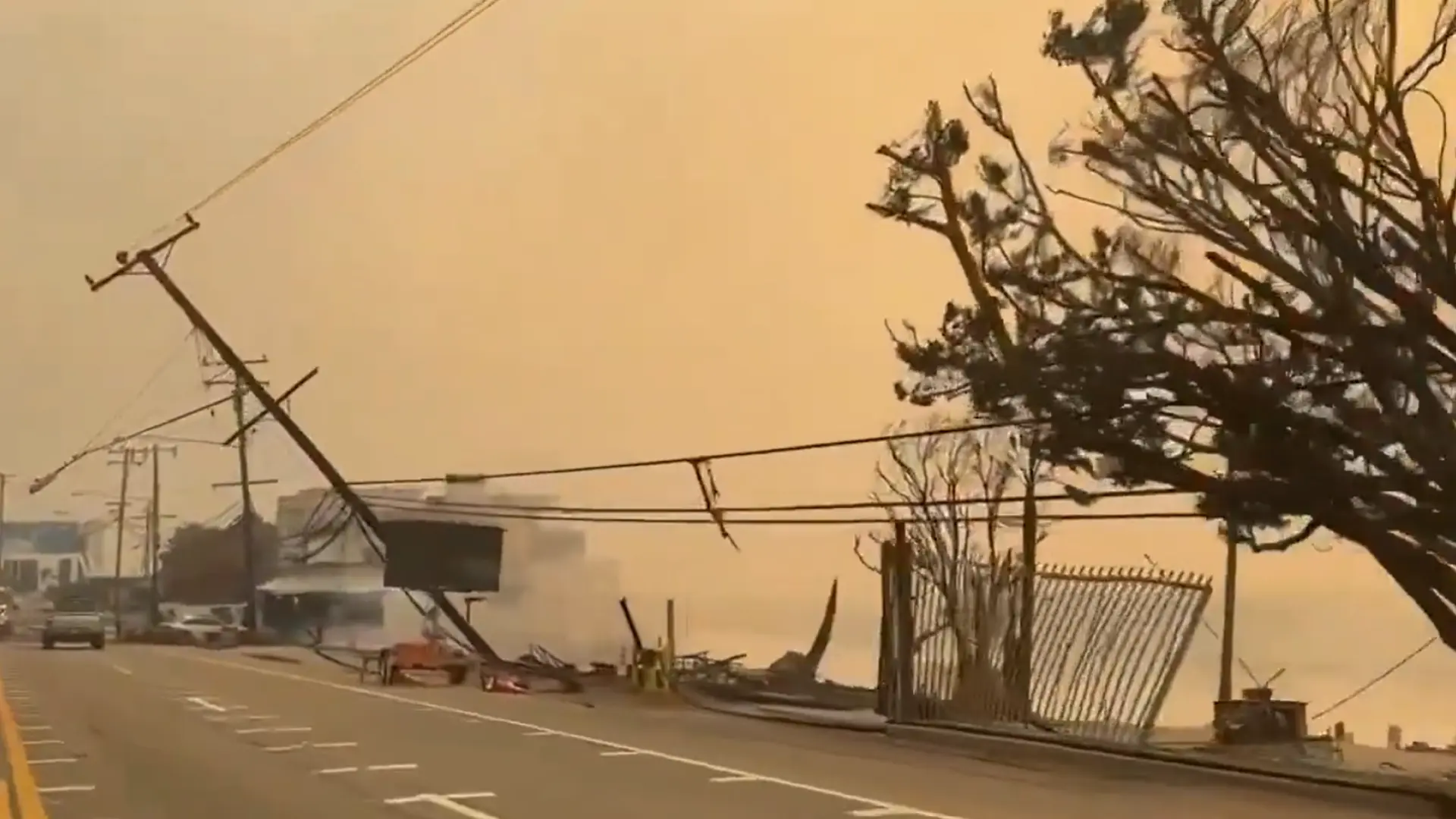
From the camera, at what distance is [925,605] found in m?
20.2

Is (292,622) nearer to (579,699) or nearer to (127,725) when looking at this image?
(579,699)

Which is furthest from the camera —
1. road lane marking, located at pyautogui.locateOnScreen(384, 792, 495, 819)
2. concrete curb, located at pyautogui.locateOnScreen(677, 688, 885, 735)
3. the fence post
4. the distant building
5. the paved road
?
the distant building

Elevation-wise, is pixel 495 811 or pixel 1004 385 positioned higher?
pixel 1004 385

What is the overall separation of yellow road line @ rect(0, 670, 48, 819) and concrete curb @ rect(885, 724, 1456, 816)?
8653 mm

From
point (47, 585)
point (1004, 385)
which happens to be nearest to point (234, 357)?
point (1004, 385)

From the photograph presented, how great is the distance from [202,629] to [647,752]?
4453cm

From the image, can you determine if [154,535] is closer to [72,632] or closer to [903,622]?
[72,632]

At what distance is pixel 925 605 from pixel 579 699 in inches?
323

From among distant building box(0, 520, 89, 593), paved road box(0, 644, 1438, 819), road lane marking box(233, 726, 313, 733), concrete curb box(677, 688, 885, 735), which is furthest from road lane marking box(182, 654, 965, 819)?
distant building box(0, 520, 89, 593)

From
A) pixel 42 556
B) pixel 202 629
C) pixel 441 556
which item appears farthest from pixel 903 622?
pixel 42 556

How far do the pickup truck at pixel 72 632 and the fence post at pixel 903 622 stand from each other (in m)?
36.3

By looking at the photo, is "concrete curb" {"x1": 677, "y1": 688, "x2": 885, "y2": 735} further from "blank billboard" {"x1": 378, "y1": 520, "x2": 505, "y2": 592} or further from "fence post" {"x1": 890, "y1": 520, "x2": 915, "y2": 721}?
"blank billboard" {"x1": 378, "y1": 520, "x2": 505, "y2": 592}

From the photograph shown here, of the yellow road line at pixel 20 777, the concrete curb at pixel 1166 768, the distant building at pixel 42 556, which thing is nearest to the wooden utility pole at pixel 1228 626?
the concrete curb at pixel 1166 768

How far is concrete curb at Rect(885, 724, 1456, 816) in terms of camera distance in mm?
12984
